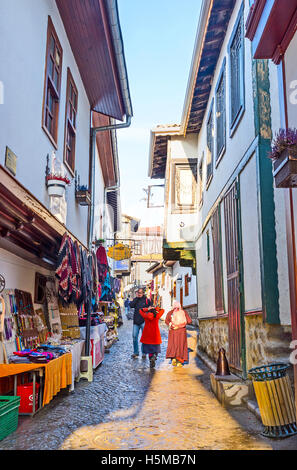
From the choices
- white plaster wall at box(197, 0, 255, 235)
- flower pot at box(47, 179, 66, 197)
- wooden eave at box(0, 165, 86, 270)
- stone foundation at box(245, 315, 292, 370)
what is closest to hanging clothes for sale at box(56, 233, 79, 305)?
wooden eave at box(0, 165, 86, 270)

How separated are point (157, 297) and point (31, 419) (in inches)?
1184

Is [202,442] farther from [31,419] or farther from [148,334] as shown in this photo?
[148,334]

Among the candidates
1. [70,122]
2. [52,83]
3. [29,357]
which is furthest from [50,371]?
[70,122]

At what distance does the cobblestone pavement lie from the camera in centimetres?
452

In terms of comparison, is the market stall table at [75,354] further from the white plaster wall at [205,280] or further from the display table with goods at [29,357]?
the white plaster wall at [205,280]

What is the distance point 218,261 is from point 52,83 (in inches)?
197

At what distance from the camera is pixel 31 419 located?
18.1 ft

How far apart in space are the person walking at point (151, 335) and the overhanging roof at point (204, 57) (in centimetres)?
562

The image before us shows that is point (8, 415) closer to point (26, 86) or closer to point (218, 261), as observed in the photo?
point (26, 86)

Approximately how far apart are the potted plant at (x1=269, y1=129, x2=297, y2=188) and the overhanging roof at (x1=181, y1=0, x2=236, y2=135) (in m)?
5.55

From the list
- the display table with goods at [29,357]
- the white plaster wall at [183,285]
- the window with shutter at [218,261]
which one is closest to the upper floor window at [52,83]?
the display table with goods at [29,357]

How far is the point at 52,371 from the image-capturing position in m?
5.98
